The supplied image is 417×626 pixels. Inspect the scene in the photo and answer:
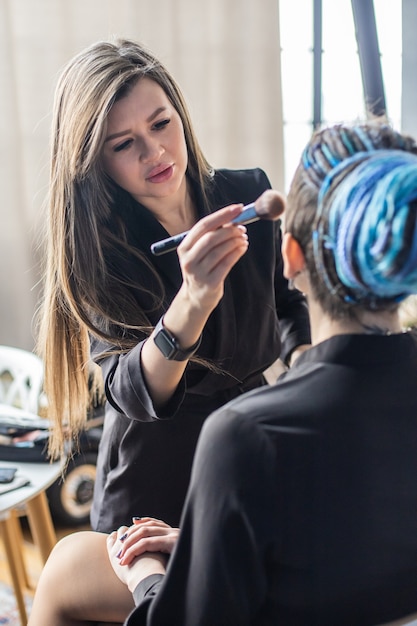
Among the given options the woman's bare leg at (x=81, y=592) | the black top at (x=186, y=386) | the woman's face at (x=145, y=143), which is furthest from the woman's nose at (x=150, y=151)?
the woman's bare leg at (x=81, y=592)

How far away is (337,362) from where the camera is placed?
0.70 m

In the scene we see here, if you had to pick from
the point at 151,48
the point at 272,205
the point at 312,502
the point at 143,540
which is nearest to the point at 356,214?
the point at 272,205

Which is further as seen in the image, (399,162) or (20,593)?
(20,593)

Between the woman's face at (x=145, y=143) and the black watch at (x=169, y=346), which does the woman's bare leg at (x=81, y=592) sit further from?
the woman's face at (x=145, y=143)

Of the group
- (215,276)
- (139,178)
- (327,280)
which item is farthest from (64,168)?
(327,280)

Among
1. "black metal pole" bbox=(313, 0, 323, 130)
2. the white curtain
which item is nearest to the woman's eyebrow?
"black metal pole" bbox=(313, 0, 323, 130)

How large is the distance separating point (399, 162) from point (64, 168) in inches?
23.2

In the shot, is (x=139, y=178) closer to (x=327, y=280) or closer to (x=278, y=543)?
(x=327, y=280)

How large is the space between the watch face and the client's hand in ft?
0.79

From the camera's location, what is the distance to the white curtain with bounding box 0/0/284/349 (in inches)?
92.7

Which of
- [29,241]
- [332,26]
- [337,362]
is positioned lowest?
[29,241]

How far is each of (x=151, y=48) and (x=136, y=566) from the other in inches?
76.7

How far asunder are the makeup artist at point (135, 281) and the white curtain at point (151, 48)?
115 cm

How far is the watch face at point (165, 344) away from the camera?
35.8 inches
